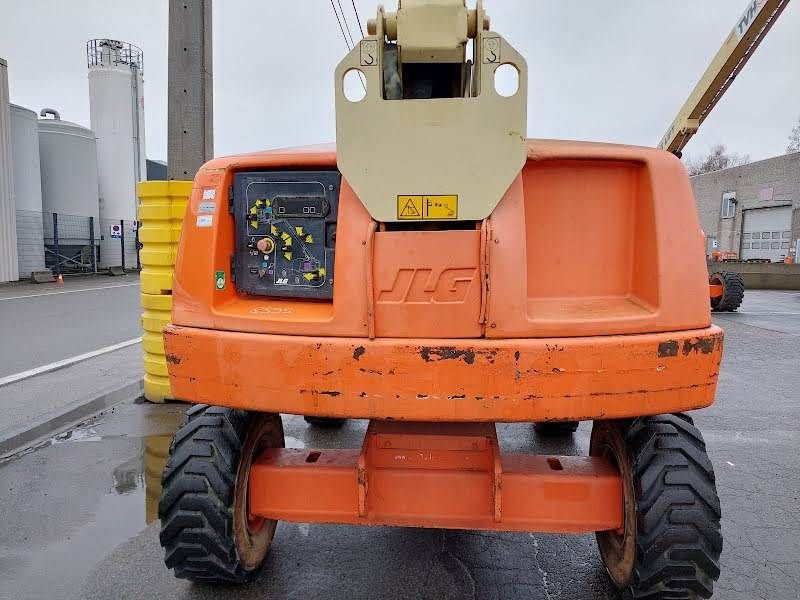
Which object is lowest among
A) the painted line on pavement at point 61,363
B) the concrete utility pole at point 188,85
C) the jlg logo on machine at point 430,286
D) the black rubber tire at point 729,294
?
the painted line on pavement at point 61,363

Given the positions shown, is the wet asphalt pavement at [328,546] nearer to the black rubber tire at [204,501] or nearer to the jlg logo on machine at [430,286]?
the black rubber tire at [204,501]

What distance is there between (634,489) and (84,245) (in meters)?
25.5

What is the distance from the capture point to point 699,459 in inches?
91.3

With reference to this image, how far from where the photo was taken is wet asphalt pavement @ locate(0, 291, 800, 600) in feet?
8.83

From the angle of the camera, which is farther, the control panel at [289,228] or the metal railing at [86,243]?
the metal railing at [86,243]

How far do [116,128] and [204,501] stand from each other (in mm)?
27862

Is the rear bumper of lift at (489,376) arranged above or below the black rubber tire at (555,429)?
above

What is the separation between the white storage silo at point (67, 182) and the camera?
22359mm

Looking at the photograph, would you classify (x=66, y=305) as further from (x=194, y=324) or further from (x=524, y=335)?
(x=524, y=335)

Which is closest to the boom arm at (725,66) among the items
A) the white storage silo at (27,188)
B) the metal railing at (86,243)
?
the white storage silo at (27,188)

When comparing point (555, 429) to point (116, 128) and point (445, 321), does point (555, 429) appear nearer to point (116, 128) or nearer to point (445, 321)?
point (445, 321)

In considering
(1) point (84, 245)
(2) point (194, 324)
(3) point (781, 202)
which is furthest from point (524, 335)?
(3) point (781, 202)

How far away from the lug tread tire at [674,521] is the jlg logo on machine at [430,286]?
1.09 metres

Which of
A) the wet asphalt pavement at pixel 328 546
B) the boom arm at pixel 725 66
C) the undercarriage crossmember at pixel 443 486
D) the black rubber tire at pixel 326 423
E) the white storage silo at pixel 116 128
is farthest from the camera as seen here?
the white storage silo at pixel 116 128
